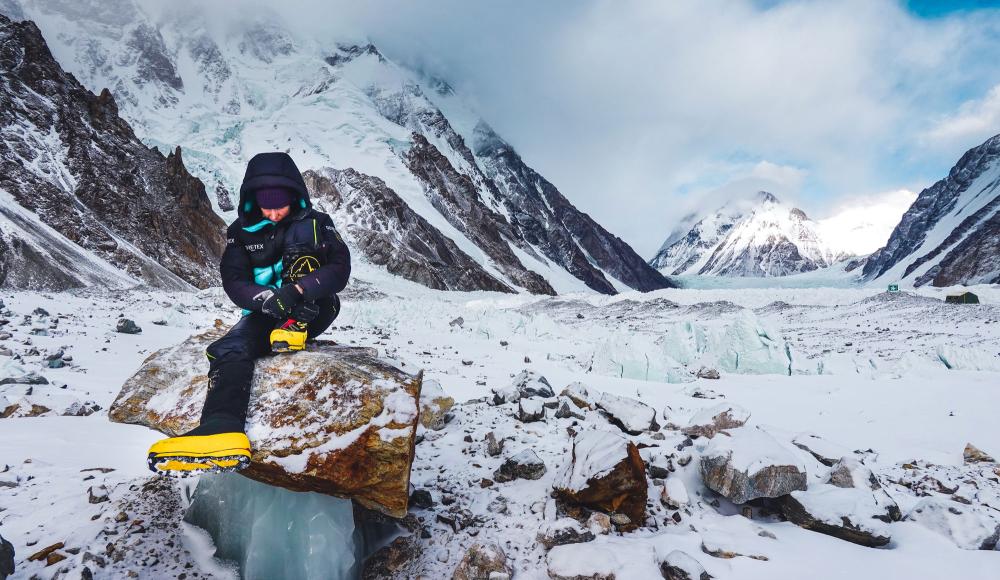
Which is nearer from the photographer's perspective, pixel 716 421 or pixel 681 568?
pixel 681 568

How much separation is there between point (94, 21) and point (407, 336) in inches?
3882

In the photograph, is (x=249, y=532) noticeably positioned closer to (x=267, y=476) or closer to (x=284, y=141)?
(x=267, y=476)

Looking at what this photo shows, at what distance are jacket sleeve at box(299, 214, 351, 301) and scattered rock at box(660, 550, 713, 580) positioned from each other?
278 cm

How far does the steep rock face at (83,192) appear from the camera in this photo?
858 inches

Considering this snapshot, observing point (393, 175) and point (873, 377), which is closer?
point (873, 377)

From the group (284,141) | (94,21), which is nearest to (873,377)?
(284,141)

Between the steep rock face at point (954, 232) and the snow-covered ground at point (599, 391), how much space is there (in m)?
75.2

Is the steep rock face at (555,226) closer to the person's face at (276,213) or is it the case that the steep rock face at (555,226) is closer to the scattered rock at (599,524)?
the person's face at (276,213)

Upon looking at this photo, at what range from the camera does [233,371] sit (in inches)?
116

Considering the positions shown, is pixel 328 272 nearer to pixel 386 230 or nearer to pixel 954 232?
pixel 386 230

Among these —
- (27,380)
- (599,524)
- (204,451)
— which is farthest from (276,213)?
(27,380)

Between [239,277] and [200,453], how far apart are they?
1447 millimetres

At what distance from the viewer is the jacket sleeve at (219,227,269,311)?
10.9 ft

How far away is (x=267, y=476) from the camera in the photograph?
2.90 meters
